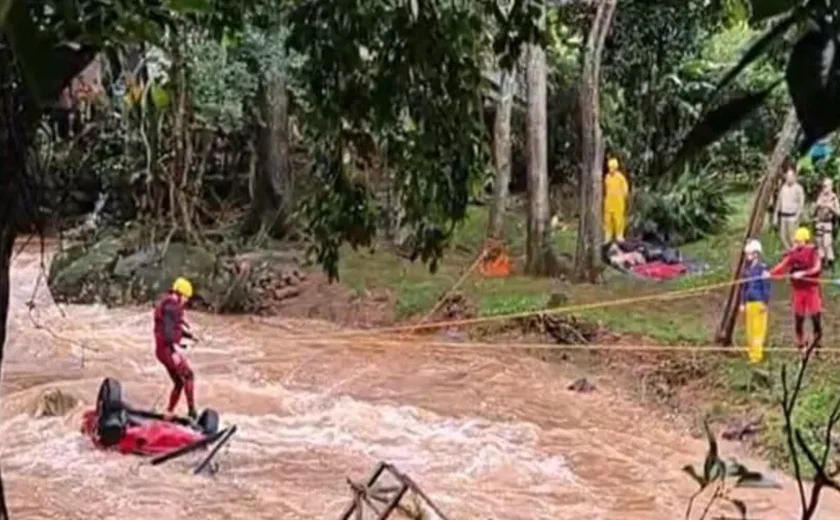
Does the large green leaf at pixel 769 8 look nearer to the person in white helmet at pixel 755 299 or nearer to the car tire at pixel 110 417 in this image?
the car tire at pixel 110 417

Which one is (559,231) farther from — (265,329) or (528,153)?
(265,329)

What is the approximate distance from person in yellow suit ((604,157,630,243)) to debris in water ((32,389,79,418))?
255 inches

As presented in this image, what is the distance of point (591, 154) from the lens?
12.6m

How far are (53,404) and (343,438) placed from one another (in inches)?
85.1

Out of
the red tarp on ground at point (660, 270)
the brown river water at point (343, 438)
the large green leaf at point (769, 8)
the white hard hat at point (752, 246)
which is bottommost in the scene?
the brown river water at point (343, 438)

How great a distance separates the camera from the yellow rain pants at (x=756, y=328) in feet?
32.5

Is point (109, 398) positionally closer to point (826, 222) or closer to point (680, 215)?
point (826, 222)

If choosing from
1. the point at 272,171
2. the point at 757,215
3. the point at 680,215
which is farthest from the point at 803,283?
the point at 272,171

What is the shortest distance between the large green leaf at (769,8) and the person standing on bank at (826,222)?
42.1ft

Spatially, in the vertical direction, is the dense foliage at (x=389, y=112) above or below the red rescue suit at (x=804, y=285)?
above

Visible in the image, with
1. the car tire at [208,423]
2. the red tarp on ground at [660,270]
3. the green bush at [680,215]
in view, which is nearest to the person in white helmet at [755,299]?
the red tarp on ground at [660,270]

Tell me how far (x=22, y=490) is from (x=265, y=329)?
4678 millimetres

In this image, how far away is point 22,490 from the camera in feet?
26.1

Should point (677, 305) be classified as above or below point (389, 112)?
below
